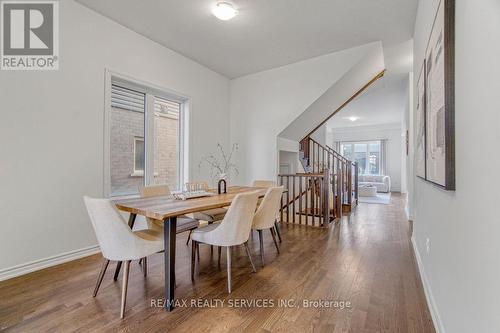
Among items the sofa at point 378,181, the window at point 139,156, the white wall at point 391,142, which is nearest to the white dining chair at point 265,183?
the window at point 139,156

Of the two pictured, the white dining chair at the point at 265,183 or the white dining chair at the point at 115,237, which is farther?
the white dining chair at the point at 265,183

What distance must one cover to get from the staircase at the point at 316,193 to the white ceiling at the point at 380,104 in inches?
64.7

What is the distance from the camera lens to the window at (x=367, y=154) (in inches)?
394

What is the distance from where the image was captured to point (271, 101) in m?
4.59

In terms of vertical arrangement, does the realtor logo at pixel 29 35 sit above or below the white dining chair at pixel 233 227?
above

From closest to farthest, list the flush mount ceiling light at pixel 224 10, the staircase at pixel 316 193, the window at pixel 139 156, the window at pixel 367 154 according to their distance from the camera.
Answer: the flush mount ceiling light at pixel 224 10 → the window at pixel 139 156 → the staircase at pixel 316 193 → the window at pixel 367 154

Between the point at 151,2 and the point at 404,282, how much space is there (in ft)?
12.5

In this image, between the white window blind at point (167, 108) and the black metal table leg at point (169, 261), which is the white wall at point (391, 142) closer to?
the white window blind at point (167, 108)

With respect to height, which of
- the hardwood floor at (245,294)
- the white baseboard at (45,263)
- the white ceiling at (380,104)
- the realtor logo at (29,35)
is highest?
the white ceiling at (380,104)

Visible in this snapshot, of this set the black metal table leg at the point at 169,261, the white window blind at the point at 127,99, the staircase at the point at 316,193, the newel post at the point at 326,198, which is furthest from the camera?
the staircase at the point at 316,193

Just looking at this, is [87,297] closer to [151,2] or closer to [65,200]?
[65,200]

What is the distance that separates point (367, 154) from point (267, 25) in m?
8.73

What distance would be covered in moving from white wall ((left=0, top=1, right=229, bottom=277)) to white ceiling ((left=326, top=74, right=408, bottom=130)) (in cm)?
471

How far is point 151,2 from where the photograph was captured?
271 cm
